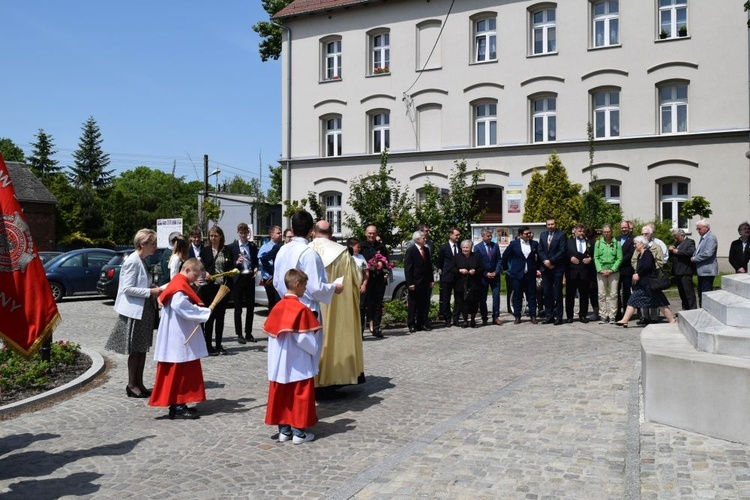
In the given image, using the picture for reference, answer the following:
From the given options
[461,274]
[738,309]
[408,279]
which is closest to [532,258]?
[461,274]

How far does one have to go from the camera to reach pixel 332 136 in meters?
35.1

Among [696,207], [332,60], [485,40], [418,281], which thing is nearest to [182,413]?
[418,281]

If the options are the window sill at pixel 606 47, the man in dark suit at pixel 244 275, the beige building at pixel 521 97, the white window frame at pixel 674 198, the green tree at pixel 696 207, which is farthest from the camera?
the window sill at pixel 606 47

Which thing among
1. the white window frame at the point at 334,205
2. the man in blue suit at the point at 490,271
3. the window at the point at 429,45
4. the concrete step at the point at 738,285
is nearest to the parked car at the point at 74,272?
the man in blue suit at the point at 490,271

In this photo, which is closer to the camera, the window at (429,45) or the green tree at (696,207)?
the green tree at (696,207)

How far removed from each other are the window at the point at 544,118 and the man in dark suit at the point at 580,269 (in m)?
15.9

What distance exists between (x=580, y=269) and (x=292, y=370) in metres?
9.48

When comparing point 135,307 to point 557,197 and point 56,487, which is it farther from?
point 557,197

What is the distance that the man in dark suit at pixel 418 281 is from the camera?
1420 cm

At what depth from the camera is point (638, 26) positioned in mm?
28062

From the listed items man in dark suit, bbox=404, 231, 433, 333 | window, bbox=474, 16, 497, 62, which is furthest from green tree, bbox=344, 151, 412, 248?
window, bbox=474, 16, 497, 62

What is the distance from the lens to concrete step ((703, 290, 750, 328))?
7355 millimetres

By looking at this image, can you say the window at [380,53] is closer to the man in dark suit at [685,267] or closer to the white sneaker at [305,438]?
the man in dark suit at [685,267]

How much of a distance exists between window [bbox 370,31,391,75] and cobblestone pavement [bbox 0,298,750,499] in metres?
25.5
